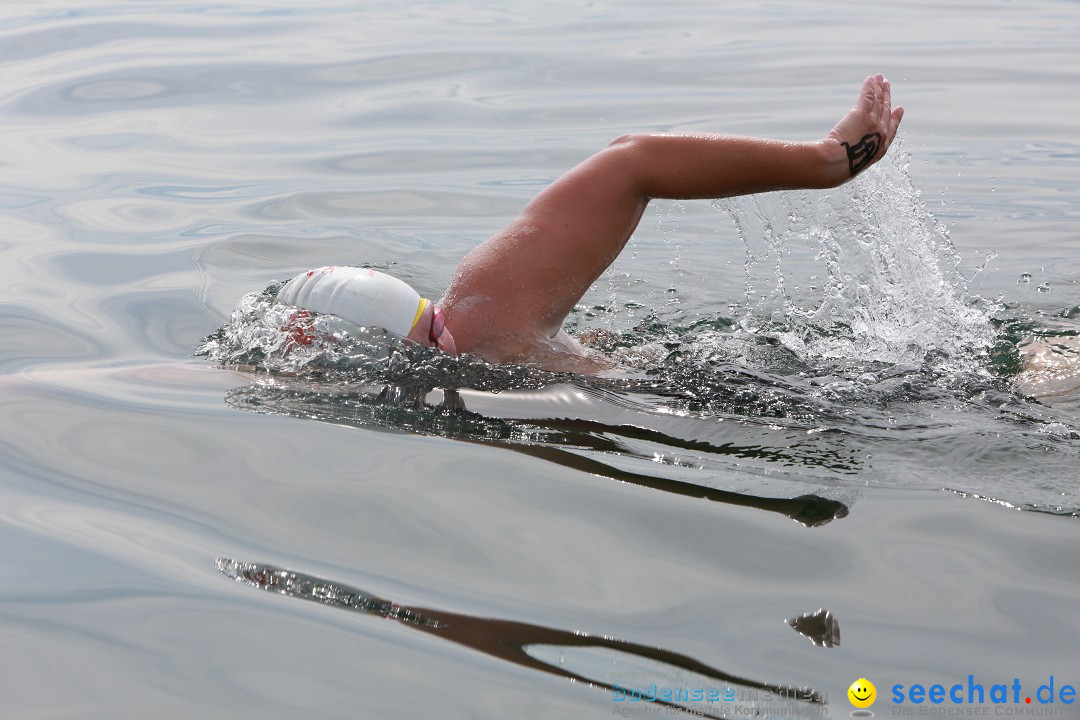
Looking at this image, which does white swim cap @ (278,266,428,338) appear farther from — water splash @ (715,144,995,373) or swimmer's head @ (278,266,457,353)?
water splash @ (715,144,995,373)

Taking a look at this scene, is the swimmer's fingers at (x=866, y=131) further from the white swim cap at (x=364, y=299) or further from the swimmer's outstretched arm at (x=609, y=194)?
the white swim cap at (x=364, y=299)

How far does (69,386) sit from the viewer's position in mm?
4355

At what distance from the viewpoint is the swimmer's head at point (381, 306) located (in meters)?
4.30

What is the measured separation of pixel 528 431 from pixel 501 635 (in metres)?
1.12

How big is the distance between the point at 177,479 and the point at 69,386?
1.05 metres

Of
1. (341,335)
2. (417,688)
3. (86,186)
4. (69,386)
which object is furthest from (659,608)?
(86,186)

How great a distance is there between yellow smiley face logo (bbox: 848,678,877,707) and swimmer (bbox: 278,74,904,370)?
2.03 metres

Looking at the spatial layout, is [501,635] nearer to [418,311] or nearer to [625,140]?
[418,311]

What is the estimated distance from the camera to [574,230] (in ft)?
13.8

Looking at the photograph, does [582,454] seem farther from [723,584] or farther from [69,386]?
[69,386]

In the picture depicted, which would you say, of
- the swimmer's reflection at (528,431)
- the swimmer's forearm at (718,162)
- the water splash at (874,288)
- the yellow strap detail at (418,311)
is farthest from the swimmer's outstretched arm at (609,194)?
the water splash at (874,288)

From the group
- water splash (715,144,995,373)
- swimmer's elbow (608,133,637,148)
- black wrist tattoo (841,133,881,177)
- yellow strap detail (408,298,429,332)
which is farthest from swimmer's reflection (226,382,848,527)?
black wrist tattoo (841,133,881,177)

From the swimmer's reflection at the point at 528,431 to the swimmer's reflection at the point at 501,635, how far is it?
0.71 metres

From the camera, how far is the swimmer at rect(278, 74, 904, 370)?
4156mm
